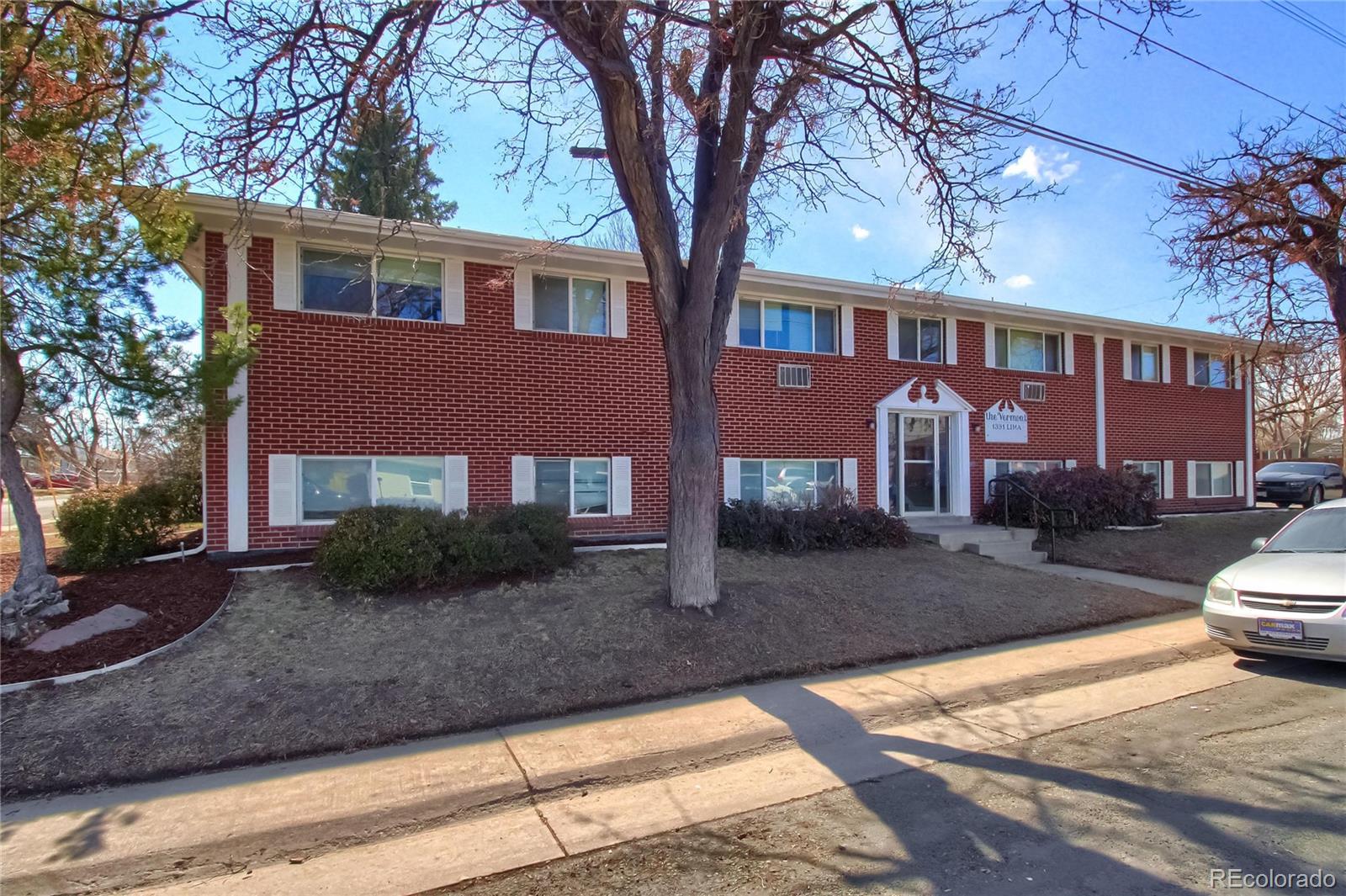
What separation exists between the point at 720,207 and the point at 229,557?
23.5 feet

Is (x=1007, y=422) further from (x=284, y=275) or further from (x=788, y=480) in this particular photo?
(x=284, y=275)

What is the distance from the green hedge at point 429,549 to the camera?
302 inches

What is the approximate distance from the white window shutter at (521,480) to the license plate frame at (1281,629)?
8.38 metres

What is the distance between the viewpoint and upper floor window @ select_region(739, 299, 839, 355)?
12.5 meters

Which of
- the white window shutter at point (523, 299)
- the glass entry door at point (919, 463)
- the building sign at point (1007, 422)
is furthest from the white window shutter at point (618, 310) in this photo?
the building sign at point (1007, 422)

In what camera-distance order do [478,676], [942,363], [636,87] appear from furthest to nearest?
[942,363]
[636,87]
[478,676]

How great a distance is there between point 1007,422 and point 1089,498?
6.99ft

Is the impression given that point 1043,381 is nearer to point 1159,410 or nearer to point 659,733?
point 1159,410

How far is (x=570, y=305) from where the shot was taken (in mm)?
11172

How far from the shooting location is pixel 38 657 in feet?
19.5

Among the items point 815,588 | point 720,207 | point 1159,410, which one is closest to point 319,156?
point 720,207

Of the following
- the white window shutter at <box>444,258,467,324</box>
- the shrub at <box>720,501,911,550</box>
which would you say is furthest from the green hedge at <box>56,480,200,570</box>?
the shrub at <box>720,501,911,550</box>

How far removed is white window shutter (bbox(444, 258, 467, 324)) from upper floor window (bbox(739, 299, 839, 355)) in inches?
181

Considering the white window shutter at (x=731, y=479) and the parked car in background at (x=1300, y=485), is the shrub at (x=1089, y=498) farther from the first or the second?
the parked car in background at (x=1300, y=485)
